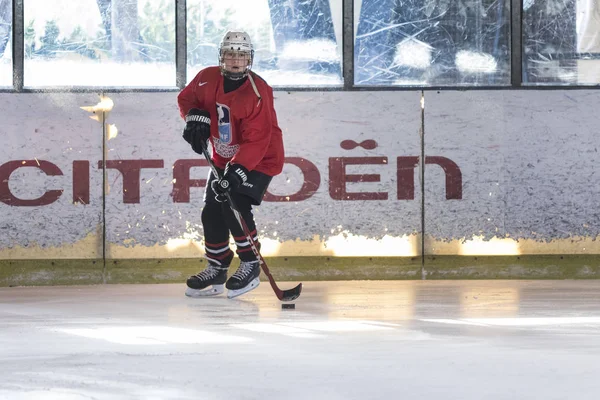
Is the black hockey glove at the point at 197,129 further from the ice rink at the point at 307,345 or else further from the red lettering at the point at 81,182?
the red lettering at the point at 81,182

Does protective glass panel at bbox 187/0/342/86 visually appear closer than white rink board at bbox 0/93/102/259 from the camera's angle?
No

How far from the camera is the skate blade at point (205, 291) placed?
5.29 meters

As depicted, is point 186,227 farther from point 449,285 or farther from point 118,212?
point 449,285

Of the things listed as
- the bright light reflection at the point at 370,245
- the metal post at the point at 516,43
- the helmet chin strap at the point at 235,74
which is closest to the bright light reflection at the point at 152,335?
the helmet chin strap at the point at 235,74

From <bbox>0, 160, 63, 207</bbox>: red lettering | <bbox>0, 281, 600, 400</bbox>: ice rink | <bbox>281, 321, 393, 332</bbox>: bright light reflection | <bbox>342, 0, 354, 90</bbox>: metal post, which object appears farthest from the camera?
<bbox>342, 0, 354, 90</bbox>: metal post

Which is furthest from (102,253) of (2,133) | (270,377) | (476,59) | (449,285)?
(270,377)

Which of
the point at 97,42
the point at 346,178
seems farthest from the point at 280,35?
the point at 97,42

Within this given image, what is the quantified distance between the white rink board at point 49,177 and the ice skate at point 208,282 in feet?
3.00

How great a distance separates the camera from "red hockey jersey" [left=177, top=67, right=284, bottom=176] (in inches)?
199

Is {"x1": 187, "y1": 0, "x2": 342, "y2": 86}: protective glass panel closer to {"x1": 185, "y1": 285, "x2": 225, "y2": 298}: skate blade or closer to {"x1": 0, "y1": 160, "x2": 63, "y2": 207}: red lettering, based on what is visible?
{"x1": 0, "y1": 160, "x2": 63, "y2": 207}: red lettering

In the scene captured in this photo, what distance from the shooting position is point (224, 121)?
203 inches

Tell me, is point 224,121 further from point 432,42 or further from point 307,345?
point 307,345

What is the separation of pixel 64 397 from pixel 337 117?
356 cm

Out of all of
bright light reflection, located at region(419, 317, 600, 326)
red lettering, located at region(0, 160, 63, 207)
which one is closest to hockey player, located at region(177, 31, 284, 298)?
red lettering, located at region(0, 160, 63, 207)
